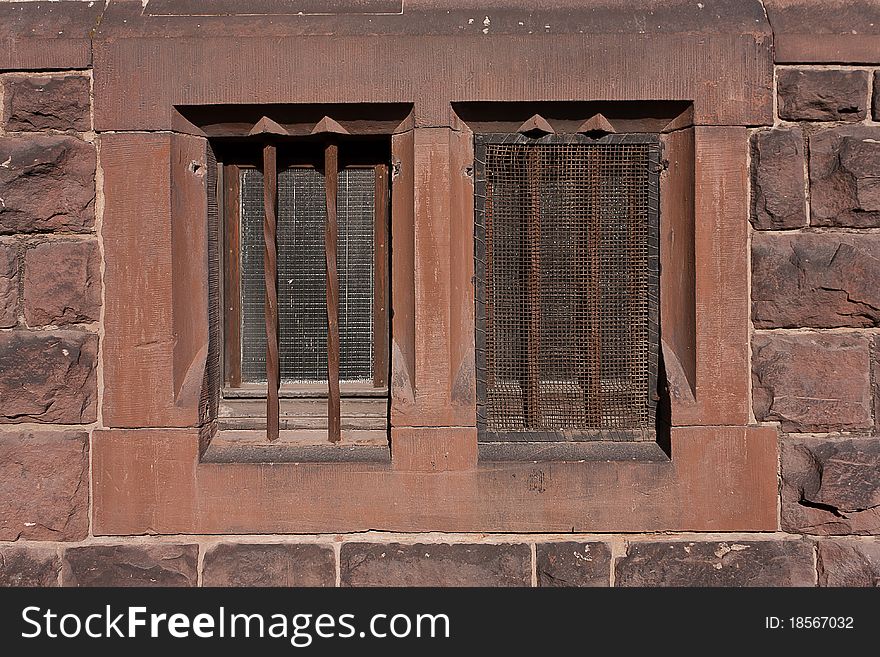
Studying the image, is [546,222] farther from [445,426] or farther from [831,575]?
[831,575]

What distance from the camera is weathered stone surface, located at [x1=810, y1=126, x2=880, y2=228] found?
2.75 metres

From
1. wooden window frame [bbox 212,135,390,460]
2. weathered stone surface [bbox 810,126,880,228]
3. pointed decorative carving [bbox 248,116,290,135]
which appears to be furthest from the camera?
wooden window frame [bbox 212,135,390,460]

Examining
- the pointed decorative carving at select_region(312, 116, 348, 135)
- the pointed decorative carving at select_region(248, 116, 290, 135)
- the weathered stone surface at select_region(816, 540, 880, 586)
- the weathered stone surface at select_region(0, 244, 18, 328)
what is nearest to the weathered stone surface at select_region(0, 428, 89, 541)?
the weathered stone surface at select_region(0, 244, 18, 328)

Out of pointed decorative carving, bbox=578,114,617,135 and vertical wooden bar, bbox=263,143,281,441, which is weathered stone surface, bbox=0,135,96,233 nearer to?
vertical wooden bar, bbox=263,143,281,441

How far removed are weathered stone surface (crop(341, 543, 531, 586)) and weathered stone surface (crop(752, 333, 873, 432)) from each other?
1156mm

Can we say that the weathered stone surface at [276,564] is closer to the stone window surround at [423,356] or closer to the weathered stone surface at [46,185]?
the stone window surround at [423,356]

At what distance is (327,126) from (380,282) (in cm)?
64

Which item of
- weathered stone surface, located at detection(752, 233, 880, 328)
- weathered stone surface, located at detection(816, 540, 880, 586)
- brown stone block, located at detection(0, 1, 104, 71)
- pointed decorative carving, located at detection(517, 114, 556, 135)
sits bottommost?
weathered stone surface, located at detection(816, 540, 880, 586)

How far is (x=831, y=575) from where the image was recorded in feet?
9.21

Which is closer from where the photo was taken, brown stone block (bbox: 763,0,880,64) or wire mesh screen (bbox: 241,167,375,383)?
brown stone block (bbox: 763,0,880,64)

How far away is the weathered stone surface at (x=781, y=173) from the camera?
2.76 meters

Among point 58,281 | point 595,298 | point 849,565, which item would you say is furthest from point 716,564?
point 58,281

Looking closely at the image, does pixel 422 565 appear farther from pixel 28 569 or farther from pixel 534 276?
pixel 28 569

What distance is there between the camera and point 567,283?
9.58ft
